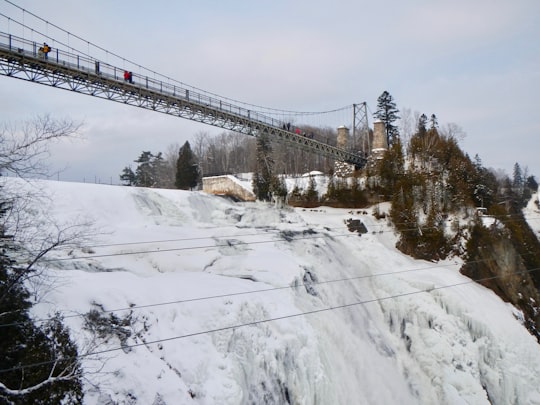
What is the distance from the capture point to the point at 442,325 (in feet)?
46.2

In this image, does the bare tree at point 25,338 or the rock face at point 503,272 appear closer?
the bare tree at point 25,338

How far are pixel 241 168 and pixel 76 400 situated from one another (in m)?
45.5

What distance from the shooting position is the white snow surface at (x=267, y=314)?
8.52 meters

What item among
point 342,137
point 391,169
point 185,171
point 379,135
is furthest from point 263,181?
point 379,135

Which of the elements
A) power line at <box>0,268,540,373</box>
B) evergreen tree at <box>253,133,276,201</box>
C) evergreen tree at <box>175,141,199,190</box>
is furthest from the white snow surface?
evergreen tree at <box>175,141,199,190</box>

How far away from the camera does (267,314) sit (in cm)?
1096

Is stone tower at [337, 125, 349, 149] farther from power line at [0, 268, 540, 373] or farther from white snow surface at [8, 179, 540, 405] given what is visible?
power line at [0, 268, 540, 373]

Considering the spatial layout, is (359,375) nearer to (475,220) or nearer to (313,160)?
(475,220)

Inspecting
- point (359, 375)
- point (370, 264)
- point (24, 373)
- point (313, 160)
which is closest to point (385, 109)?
point (313, 160)

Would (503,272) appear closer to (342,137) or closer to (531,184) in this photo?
(342,137)

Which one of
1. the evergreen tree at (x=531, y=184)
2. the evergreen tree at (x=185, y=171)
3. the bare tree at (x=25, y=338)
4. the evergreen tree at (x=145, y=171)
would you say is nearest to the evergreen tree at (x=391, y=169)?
the evergreen tree at (x=185, y=171)

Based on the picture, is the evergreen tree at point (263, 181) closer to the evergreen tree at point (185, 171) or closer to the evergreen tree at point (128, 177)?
the evergreen tree at point (185, 171)

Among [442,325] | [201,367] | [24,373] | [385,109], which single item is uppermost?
[385,109]

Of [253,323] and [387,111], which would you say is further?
[387,111]
